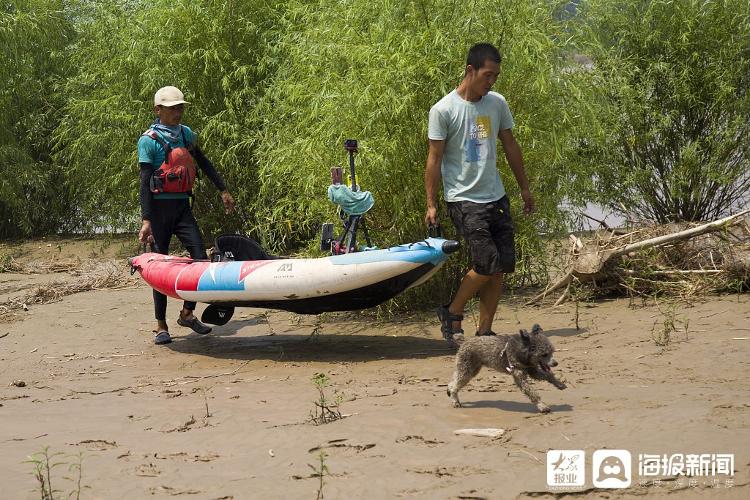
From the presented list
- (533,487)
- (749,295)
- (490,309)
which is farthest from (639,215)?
(533,487)

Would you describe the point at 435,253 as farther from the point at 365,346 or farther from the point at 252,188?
the point at 252,188

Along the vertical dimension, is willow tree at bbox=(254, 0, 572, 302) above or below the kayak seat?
above

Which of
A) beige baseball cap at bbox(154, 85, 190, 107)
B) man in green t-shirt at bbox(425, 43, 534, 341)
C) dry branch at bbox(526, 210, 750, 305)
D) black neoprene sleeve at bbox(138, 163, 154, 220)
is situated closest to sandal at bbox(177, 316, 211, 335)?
black neoprene sleeve at bbox(138, 163, 154, 220)

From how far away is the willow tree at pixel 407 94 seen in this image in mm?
7438

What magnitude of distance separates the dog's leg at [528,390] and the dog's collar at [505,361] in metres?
0.03

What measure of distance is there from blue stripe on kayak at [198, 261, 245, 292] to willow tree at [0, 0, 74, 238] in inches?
303

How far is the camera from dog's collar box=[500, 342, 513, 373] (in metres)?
4.95

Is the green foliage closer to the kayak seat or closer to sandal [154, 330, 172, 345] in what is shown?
the kayak seat

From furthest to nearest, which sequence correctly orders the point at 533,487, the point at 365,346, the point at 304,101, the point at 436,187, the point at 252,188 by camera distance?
the point at 252,188, the point at 304,101, the point at 365,346, the point at 436,187, the point at 533,487

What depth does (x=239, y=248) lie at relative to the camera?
769 cm

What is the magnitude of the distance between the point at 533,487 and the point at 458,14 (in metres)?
4.60

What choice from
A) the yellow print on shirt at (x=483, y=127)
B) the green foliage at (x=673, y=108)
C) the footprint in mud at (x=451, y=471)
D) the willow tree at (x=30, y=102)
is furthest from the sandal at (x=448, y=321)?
the willow tree at (x=30, y=102)

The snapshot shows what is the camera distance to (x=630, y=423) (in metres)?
4.50

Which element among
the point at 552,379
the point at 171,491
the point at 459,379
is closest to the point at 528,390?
the point at 552,379
